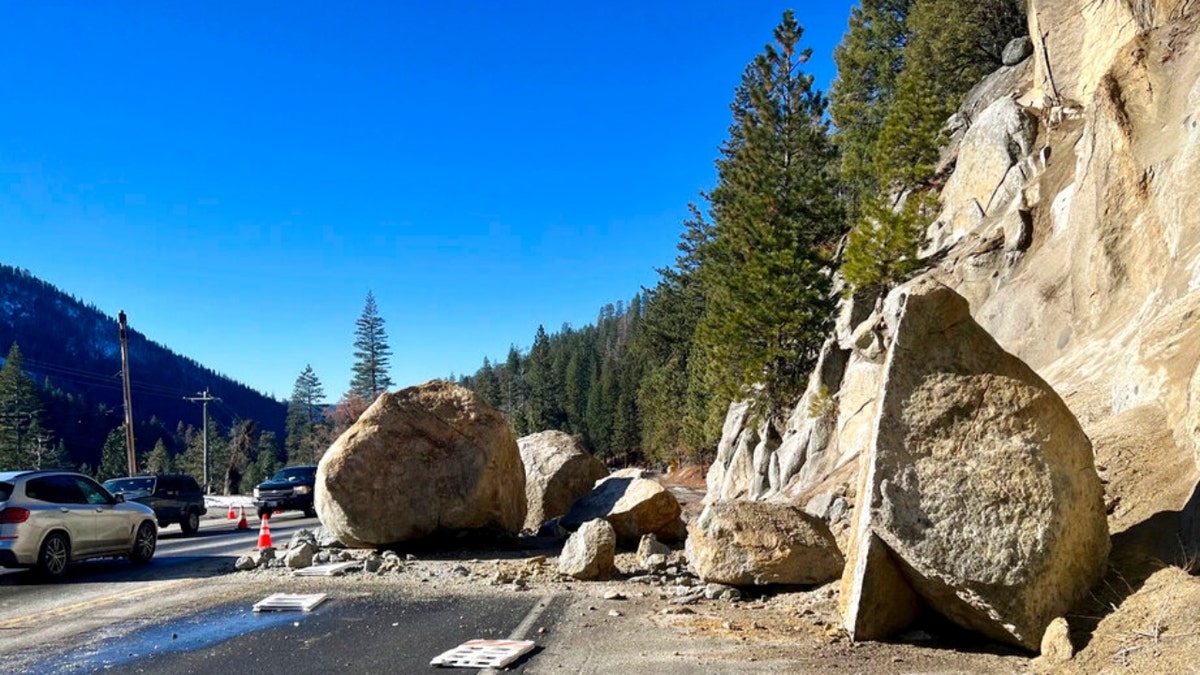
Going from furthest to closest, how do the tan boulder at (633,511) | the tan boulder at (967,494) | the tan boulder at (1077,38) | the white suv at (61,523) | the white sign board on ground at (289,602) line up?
the tan boulder at (1077,38) < the tan boulder at (633,511) < the white suv at (61,523) < the white sign board on ground at (289,602) < the tan boulder at (967,494)

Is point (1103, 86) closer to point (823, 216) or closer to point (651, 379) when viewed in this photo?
point (823, 216)

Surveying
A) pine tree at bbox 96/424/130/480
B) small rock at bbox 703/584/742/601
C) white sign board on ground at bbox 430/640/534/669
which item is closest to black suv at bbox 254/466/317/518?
small rock at bbox 703/584/742/601

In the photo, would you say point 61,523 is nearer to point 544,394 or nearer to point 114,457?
point 114,457

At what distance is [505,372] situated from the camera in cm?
12694

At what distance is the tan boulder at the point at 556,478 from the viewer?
1764 centimetres

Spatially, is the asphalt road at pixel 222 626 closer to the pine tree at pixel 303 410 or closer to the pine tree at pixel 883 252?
the pine tree at pixel 883 252

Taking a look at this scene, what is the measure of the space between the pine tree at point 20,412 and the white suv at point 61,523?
67.8 m

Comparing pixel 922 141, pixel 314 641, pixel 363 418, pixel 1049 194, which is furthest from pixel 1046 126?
pixel 314 641

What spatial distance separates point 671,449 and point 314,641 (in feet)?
197

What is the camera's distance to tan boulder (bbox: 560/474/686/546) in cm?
1386

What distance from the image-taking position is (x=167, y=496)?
Answer: 22.1 m

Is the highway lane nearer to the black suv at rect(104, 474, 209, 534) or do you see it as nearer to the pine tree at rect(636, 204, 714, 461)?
the black suv at rect(104, 474, 209, 534)

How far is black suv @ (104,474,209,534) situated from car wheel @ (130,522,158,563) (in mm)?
8879

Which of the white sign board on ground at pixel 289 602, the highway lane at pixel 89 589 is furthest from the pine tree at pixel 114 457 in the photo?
the white sign board on ground at pixel 289 602
